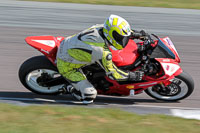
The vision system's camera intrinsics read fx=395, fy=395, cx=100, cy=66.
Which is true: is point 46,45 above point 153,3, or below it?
below

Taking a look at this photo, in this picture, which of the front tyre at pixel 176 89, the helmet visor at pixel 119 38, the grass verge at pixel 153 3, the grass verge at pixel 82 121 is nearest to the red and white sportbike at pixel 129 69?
the front tyre at pixel 176 89

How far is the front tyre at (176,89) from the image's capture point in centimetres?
712

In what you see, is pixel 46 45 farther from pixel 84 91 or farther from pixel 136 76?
pixel 136 76

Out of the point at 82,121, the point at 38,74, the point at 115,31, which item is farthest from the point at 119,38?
the point at 38,74

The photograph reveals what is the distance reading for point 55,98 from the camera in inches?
299

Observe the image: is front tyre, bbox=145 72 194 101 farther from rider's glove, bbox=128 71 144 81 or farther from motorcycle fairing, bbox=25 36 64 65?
motorcycle fairing, bbox=25 36 64 65

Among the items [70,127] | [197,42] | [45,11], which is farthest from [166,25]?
[70,127]

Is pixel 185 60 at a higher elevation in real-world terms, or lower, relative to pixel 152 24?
lower

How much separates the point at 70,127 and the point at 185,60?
5.34 meters

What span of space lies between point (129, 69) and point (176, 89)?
1.00 metres

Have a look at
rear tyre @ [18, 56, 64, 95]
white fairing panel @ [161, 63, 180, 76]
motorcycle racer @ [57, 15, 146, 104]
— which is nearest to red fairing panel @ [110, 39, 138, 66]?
motorcycle racer @ [57, 15, 146, 104]

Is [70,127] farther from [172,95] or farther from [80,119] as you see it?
[172,95]

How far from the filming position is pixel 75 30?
1253 cm

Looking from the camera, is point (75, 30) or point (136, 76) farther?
point (75, 30)
